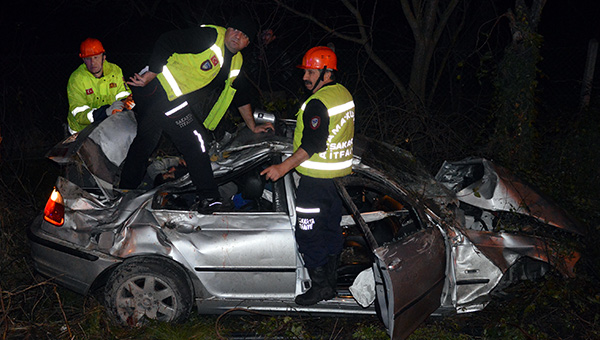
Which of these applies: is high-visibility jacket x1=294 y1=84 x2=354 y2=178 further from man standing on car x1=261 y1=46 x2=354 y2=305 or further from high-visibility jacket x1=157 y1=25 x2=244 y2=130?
high-visibility jacket x1=157 y1=25 x2=244 y2=130

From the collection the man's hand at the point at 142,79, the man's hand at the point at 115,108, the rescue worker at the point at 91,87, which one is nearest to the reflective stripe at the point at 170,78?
the man's hand at the point at 142,79

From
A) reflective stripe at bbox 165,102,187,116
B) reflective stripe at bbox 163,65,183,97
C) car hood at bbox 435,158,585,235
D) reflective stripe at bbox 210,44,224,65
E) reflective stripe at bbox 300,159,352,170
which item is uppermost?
reflective stripe at bbox 210,44,224,65

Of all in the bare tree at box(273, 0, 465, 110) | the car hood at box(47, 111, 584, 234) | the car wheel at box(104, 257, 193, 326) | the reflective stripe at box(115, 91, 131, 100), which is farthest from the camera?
the bare tree at box(273, 0, 465, 110)

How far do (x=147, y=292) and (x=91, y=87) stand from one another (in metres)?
2.53

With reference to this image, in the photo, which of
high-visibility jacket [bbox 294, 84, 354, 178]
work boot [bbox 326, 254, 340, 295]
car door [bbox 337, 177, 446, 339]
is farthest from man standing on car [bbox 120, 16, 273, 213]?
car door [bbox 337, 177, 446, 339]

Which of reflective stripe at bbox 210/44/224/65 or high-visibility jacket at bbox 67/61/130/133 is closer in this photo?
reflective stripe at bbox 210/44/224/65

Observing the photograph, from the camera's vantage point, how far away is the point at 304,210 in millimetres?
3836

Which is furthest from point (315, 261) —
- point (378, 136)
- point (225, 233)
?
point (378, 136)

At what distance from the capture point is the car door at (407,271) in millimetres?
3521

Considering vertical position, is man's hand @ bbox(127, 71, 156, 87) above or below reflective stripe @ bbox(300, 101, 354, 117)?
above

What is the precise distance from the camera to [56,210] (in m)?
3.97

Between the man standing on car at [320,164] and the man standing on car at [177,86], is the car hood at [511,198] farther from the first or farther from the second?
the man standing on car at [177,86]

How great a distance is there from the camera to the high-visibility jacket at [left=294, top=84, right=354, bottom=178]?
3827 millimetres

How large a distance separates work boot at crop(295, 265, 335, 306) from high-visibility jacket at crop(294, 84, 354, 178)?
716mm
